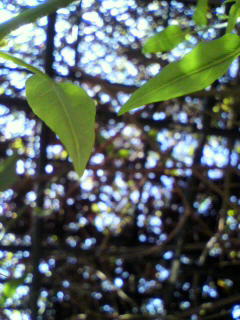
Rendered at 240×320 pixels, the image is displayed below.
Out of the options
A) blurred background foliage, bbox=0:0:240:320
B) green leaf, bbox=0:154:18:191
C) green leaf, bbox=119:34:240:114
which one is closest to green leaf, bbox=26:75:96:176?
green leaf, bbox=119:34:240:114

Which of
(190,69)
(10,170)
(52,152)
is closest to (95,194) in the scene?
(52,152)

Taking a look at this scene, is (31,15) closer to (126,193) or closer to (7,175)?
(7,175)

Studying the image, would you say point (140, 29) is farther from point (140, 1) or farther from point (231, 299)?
point (231, 299)

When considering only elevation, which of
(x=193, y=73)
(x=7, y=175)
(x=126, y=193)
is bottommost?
(x=126, y=193)

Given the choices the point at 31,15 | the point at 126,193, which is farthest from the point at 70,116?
the point at 126,193

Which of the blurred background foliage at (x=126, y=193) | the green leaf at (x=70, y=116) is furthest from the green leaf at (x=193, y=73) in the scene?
the blurred background foliage at (x=126, y=193)

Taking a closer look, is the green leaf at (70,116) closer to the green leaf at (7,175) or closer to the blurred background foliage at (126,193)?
the green leaf at (7,175)
